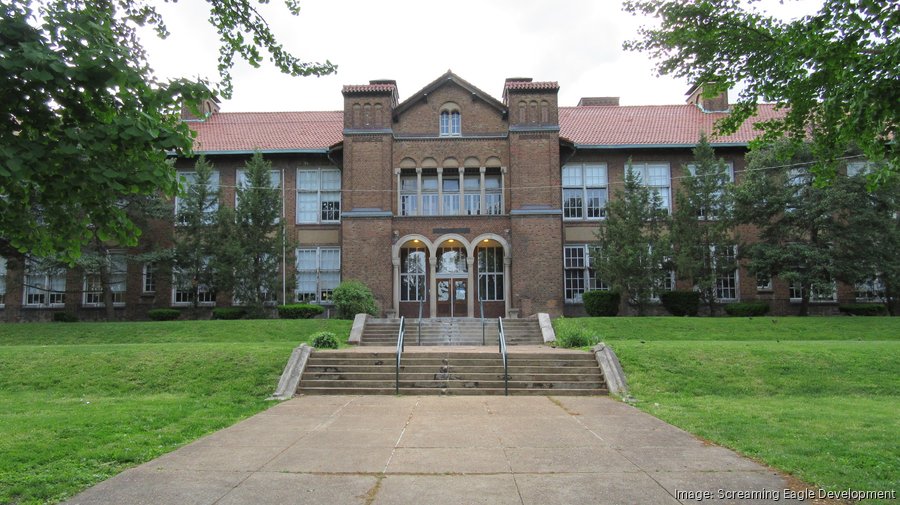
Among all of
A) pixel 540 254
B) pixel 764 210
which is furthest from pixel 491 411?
pixel 764 210

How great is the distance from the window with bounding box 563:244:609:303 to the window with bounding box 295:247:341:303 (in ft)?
34.7

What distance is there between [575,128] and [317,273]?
14.6 meters

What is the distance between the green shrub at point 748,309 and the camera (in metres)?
26.6

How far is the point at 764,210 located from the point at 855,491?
23.1 meters

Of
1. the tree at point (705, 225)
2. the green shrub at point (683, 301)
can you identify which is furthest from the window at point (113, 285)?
the tree at point (705, 225)

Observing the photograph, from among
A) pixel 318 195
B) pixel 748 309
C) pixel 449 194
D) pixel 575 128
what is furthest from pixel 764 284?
pixel 318 195

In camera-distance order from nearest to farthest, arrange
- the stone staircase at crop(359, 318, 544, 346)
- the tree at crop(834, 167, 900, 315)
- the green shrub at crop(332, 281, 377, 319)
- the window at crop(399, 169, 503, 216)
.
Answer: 1. the stone staircase at crop(359, 318, 544, 346)
2. the green shrub at crop(332, 281, 377, 319)
3. the tree at crop(834, 167, 900, 315)
4. the window at crop(399, 169, 503, 216)

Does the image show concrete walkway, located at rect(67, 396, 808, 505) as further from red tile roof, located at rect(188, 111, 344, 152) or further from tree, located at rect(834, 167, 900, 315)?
red tile roof, located at rect(188, 111, 344, 152)

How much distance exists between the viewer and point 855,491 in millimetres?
5441

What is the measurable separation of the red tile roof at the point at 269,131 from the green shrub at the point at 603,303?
14.4 meters

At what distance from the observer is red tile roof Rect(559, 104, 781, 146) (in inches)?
1158

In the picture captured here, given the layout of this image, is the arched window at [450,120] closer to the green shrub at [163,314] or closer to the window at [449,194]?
the window at [449,194]

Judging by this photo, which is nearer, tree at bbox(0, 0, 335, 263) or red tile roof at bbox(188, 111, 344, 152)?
tree at bbox(0, 0, 335, 263)

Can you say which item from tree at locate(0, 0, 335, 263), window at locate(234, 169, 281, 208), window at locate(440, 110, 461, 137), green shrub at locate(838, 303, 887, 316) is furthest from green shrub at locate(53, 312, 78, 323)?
green shrub at locate(838, 303, 887, 316)
